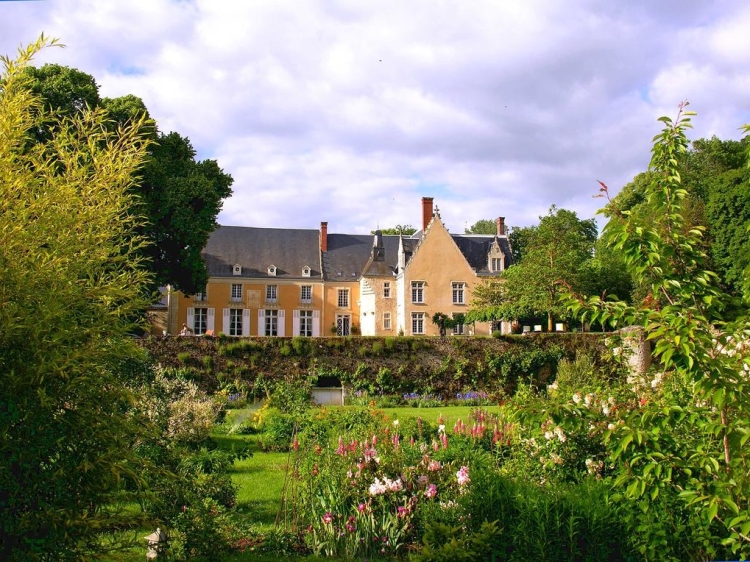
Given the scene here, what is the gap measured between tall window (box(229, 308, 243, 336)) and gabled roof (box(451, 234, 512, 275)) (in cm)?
1497

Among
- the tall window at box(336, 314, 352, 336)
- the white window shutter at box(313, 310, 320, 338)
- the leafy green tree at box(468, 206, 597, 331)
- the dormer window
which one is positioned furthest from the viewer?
the tall window at box(336, 314, 352, 336)

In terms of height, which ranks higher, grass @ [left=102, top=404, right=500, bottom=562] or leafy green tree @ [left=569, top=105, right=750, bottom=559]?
leafy green tree @ [left=569, top=105, right=750, bottom=559]

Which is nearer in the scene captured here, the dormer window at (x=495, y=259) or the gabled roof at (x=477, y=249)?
the dormer window at (x=495, y=259)

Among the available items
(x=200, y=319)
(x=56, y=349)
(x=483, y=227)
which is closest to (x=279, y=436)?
(x=56, y=349)

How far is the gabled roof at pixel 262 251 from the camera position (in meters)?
43.1

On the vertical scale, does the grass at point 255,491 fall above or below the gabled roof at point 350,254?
below

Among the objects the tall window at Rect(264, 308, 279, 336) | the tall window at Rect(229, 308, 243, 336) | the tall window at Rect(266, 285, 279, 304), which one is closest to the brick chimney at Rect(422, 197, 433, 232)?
the tall window at Rect(266, 285, 279, 304)

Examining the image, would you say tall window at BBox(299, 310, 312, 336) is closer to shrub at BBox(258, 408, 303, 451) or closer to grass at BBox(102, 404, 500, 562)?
grass at BBox(102, 404, 500, 562)

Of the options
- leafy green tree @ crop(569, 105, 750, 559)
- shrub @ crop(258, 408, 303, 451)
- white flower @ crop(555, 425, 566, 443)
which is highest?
leafy green tree @ crop(569, 105, 750, 559)

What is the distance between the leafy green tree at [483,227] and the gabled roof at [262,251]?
18910mm

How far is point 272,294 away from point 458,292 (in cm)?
1301

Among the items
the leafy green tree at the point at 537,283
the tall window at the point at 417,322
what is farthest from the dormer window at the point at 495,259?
the tall window at the point at 417,322

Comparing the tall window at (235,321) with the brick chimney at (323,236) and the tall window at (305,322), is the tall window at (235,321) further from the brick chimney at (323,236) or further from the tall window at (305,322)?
the brick chimney at (323,236)

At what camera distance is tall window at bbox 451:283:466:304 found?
3759 cm
